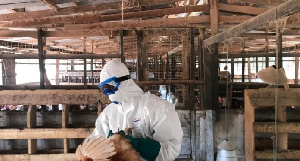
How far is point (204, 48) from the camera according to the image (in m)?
3.57

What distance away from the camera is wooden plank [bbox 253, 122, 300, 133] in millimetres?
2775

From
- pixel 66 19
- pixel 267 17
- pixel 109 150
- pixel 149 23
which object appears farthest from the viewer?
pixel 149 23

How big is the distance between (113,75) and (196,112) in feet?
7.07

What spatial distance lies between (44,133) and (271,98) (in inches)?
101

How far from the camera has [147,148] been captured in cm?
149

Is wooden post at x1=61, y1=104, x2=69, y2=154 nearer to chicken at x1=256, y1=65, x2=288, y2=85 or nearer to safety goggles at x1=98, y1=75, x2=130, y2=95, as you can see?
safety goggles at x1=98, y1=75, x2=130, y2=95

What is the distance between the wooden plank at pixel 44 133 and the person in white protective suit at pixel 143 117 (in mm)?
1492

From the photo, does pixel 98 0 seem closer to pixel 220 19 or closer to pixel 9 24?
pixel 9 24

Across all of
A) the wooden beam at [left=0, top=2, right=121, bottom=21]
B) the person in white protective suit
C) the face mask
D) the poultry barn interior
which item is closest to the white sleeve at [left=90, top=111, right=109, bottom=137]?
the person in white protective suit

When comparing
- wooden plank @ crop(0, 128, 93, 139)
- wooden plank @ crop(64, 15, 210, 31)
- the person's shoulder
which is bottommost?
wooden plank @ crop(0, 128, 93, 139)

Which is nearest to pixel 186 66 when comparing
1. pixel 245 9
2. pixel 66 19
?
pixel 245 9

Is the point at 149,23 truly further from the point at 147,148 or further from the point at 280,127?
the point at 147,148

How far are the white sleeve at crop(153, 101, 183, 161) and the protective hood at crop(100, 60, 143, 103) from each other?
22cm

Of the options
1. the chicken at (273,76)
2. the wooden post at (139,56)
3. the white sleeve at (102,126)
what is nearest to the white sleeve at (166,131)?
the white sleeve at (102,126)
